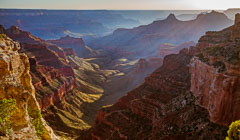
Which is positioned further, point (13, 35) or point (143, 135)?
point (13, 35)

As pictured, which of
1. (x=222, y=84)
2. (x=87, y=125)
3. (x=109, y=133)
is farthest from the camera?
(x=87, y=125)

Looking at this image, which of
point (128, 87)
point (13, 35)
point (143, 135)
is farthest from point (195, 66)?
point (13, 35)

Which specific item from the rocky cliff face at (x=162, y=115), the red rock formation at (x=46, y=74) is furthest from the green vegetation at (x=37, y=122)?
the red rock formation at (x=46, y=74)

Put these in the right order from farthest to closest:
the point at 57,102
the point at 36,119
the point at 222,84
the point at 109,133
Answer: the point at 57,102 → the point at 109,133 → the point at 222,84 → the point at 36,119

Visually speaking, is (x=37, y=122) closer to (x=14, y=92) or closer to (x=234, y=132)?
(x=14, y=92)

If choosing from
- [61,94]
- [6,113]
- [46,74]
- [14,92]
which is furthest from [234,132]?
[46,74]

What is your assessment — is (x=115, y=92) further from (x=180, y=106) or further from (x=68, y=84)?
(x=180, y=106)

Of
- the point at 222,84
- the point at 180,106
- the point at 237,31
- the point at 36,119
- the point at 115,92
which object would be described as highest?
the point at 237,31

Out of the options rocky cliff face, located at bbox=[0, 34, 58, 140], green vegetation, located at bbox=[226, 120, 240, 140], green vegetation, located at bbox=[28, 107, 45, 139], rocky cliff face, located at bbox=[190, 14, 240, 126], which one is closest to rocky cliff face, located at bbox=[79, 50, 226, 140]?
rocky cliff face, located at bbox=[190, 14, 240, 126]

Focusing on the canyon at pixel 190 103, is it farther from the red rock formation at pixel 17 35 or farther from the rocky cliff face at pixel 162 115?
the red rock formation at pixel 17 35
